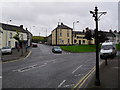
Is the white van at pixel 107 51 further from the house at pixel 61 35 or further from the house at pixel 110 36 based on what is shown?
the house at pixel 110 36

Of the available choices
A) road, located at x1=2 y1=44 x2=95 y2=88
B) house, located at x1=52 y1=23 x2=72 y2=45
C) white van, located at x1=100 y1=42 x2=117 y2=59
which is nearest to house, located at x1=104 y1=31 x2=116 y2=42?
house, located at x1=52 y1=23 x2=72 y2=45

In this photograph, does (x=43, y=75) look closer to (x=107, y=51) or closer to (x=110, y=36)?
(x=107, y=51)

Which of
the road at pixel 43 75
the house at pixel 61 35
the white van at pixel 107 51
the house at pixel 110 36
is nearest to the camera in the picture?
the road at pixel 43 75

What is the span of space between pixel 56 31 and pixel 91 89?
203ft

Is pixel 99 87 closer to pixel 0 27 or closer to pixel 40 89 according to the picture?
pixel 40 89

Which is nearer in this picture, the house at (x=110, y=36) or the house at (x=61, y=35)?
the house at (x=61, y=35)

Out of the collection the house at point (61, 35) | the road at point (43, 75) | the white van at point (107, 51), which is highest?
the house at point (61, 35)

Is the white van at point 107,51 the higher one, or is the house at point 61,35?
the house at point 61,35

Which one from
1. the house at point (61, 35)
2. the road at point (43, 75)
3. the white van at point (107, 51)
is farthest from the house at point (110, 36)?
the road at point (43, 75)

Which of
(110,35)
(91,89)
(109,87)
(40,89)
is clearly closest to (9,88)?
(40,89)

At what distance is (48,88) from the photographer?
7.86 metres

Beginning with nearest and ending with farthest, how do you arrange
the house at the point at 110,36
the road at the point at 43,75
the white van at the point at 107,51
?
1. the road at the point at 43,75
2. the white van at the point at 107,51
3. the house at the point at 110,36

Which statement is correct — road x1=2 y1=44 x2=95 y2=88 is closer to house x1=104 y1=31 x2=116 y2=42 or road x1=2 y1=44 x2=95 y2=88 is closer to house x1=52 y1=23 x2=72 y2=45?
house x1=52 y1=23 x2=72 y2=45

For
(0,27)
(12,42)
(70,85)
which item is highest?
(0,27)
